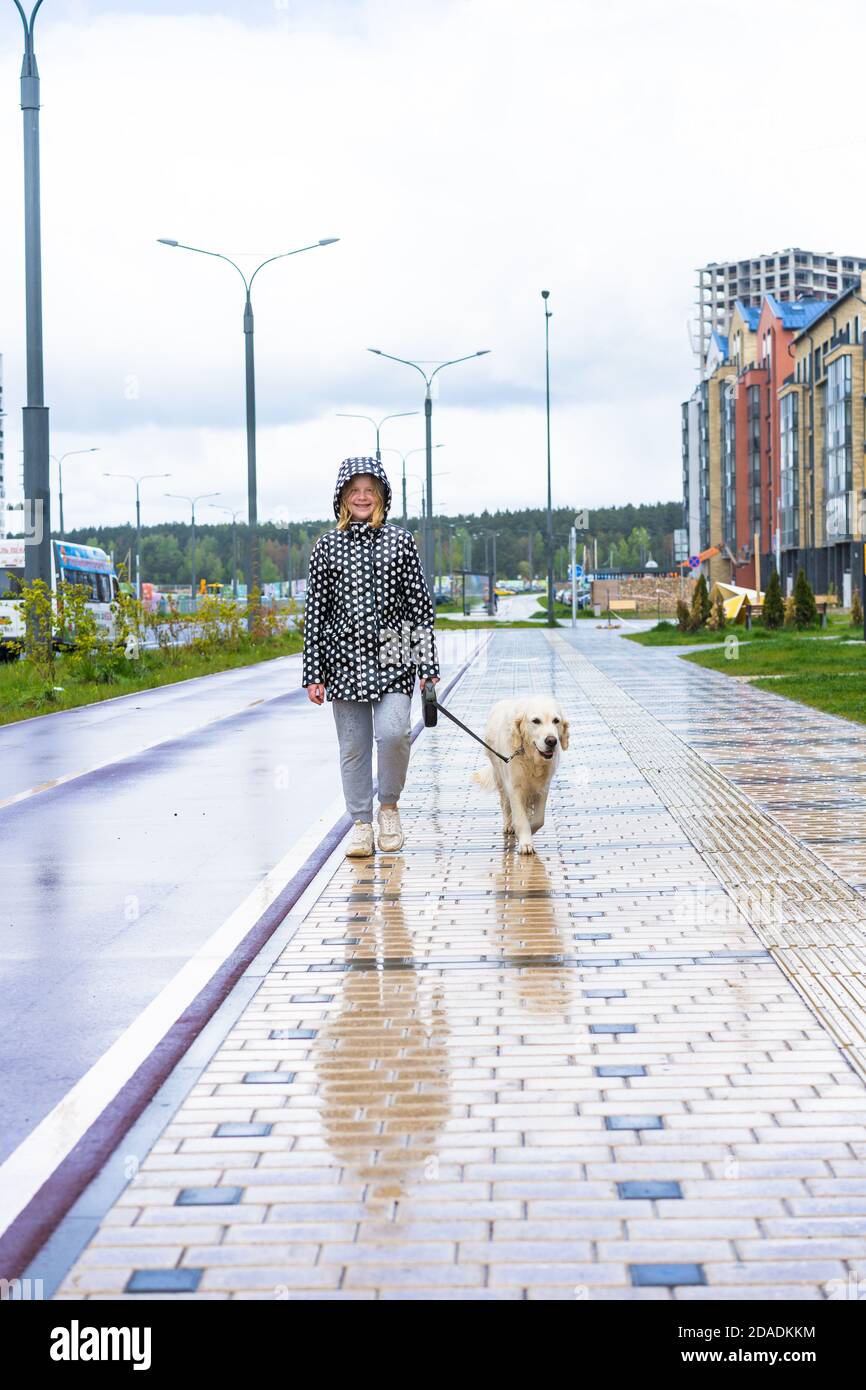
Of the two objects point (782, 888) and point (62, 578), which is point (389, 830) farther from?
point (62, 578)

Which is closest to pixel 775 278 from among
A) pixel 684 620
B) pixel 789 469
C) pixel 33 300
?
pixel 789 469

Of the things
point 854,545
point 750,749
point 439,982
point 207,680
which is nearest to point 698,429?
point 854,545

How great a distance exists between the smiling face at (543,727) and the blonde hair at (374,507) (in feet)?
4.01

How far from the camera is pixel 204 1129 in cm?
443

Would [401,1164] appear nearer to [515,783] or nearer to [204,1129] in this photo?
[204,1129]

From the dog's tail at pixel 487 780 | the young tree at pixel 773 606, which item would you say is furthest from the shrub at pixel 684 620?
the dog's tail at pixel 487 780

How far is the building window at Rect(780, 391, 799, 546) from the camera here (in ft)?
275

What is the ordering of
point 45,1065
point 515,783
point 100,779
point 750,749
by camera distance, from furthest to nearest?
point 750,749
point 100,779
point 515,783
point 45,1065

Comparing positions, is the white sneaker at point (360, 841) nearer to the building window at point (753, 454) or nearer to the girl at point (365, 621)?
the girl at point (365, 621)

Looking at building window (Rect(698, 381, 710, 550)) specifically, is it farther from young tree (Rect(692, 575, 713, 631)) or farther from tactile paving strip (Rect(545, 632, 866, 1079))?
tactile paving strip (Rect(545, 632, 866, 1079))

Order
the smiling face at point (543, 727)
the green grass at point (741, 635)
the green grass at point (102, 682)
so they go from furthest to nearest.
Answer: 1. the green grass at point (741, 635)
2. the green grass at point (102, 682)
3. the smiling face at point (543, 727)

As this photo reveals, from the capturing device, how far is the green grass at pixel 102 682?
21469mm

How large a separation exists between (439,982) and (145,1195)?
223cm

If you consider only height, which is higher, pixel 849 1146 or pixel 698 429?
pixel 698 429
